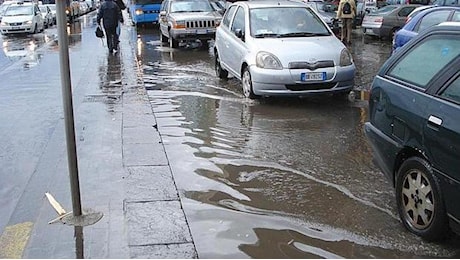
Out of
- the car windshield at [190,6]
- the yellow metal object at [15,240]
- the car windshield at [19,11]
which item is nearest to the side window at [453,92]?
the yellow metal object at [15,240]

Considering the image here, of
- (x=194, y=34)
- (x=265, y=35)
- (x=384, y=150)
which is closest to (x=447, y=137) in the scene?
(x=384, y=150)

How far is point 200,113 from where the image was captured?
338 inches

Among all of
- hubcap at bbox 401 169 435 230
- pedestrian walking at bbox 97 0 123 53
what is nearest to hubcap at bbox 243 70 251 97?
hubcap at bbox 401 169 435 230

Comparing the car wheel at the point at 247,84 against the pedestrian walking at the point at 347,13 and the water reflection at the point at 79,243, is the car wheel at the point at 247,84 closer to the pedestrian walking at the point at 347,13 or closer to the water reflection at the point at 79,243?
the water reflection at the point at 79,243

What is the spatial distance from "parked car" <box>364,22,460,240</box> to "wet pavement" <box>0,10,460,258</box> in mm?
316

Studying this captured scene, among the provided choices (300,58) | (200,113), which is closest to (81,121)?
(200,113)

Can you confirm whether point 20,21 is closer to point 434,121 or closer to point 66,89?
point 66,89

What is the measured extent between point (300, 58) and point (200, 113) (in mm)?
1820

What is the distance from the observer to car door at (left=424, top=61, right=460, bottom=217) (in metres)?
3.63

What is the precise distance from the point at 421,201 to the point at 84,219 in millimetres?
2641

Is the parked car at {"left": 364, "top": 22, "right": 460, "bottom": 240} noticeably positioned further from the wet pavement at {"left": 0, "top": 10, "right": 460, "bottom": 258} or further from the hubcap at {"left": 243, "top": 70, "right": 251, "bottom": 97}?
the hubcap at {"left": 243, "top": 70, "right": 251, "bottom": 97}

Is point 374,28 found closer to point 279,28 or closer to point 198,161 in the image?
point 279,28

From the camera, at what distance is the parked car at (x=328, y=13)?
21.7 meters

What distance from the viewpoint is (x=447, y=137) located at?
3686mm
